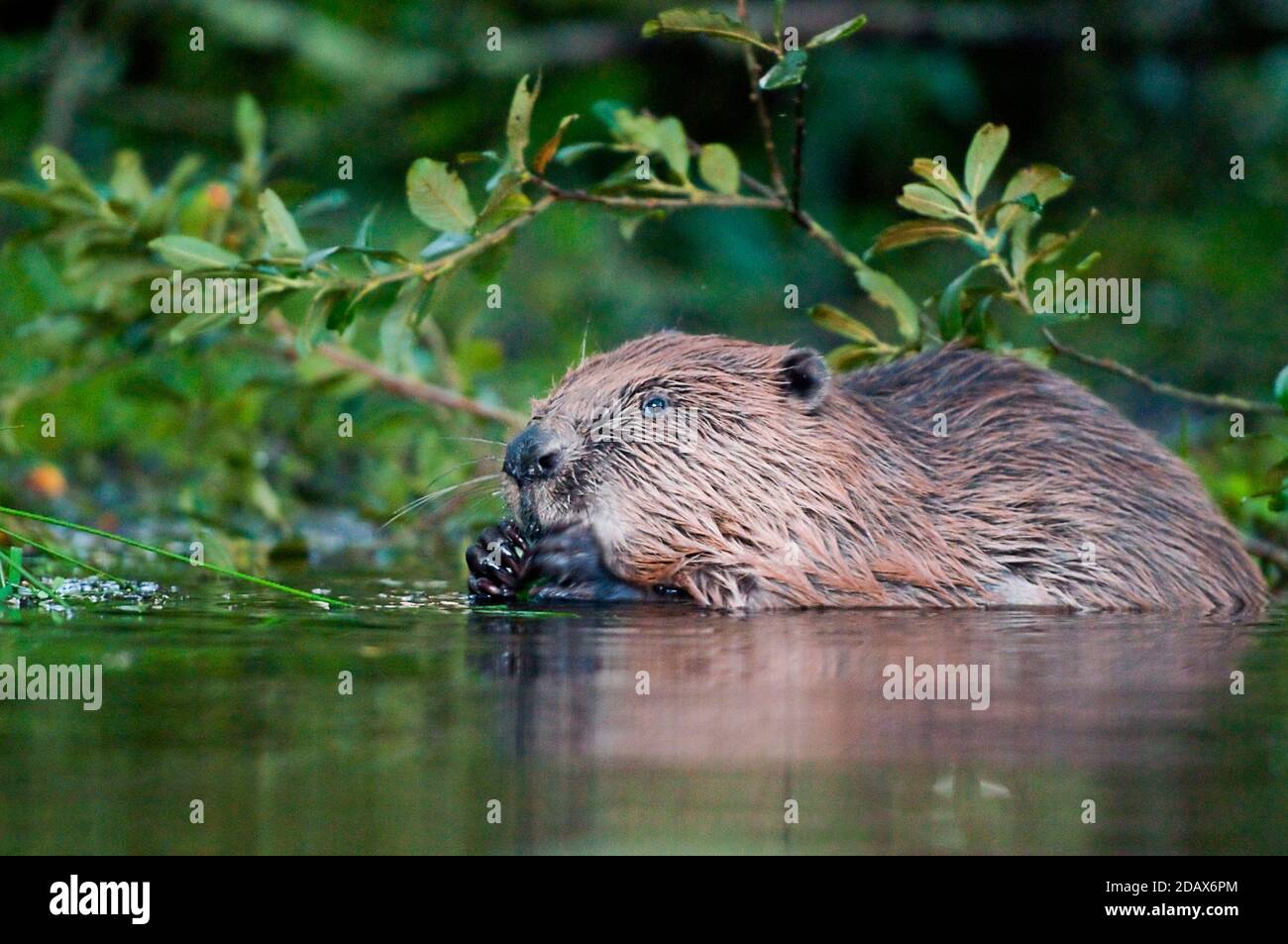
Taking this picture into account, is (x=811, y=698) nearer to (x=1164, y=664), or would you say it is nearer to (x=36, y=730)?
(x=1164, y=664)

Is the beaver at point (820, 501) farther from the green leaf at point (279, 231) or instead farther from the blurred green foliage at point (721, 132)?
the blurred green foliage at point (721, 132)

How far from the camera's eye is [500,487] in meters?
3.98

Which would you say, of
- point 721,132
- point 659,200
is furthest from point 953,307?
Result: point 721,132

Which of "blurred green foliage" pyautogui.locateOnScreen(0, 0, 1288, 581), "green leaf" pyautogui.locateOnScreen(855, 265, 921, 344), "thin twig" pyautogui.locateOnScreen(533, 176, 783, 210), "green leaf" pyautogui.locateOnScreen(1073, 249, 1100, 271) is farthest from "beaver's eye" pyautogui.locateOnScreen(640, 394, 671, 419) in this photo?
"blurred green foliage" pyautogui.locateOnScreen(0, 0, 1288, 581)

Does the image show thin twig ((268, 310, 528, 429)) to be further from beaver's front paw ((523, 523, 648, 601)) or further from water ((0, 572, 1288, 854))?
water ((0, 572, 1288, 854))

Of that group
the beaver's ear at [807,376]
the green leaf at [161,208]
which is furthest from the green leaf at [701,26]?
the green leaf at [161,208]

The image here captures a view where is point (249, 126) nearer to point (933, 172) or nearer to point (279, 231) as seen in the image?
point (279, 231)

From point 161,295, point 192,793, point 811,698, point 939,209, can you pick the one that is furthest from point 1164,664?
point 161,295

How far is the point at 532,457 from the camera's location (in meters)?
3.77

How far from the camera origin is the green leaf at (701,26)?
3.68 m

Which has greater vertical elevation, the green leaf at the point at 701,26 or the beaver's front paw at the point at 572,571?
the green leaf at the point at 701,26

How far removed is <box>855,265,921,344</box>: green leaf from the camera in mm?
4348

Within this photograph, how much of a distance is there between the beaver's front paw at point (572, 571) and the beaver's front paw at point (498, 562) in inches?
1.6

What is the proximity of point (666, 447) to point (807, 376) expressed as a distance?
0.34 m
